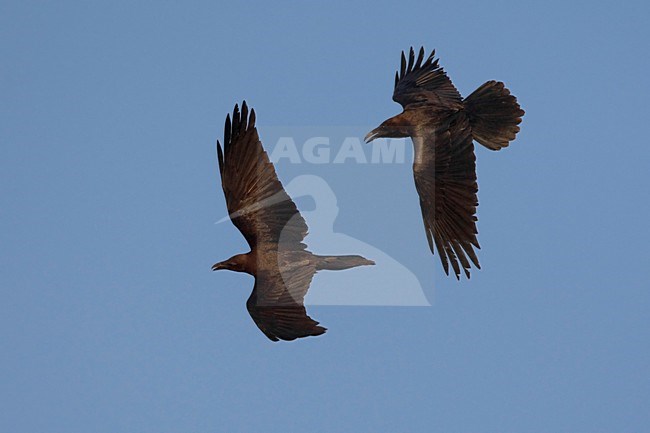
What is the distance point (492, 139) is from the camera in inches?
776

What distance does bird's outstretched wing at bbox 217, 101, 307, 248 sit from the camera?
17766 mm

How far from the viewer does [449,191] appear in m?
17.9

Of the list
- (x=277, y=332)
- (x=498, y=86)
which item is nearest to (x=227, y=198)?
(x=277, y=332)

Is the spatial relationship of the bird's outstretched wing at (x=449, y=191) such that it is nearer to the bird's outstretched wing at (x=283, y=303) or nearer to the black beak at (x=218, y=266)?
the bird's outstretched wing at (x=283, y=303)

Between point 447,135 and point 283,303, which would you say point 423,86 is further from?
point 283,303

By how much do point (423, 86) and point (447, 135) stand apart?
195 cm

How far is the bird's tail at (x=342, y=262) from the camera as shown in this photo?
1750 cm

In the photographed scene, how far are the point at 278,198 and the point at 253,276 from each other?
1.09 meters

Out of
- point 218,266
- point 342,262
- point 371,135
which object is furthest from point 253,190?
point 371,135

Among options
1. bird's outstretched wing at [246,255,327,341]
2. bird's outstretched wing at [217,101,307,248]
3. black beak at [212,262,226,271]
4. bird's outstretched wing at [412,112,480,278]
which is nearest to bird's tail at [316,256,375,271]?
bird's outstretched wing at [246,255,327,341]

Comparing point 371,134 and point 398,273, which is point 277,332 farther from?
point 371,134

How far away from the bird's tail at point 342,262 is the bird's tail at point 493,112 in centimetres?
324

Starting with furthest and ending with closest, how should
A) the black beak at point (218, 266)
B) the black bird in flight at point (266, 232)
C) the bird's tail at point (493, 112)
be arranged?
the bird's tail at point (493, 112) → the black beak at point (218, 266) → the black bird in flight at point (266, 232)

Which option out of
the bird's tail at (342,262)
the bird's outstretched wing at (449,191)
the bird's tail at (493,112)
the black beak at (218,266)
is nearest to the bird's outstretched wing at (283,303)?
the bird's tail at (342,262)
